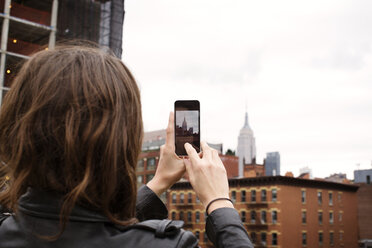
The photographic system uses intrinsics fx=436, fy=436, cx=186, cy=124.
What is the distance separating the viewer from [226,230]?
1.23 m

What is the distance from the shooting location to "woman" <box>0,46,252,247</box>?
1155mm

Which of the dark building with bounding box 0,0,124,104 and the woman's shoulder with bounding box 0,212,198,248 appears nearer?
the woman's shoulder with bounding box 0,212,198,248

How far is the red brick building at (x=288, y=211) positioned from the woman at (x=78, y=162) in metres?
43.6

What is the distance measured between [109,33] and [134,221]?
39.3 meters

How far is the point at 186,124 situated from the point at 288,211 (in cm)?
4398

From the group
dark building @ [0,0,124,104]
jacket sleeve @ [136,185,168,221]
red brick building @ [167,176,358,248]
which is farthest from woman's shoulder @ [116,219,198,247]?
red brick building @ [167,176,358,248]

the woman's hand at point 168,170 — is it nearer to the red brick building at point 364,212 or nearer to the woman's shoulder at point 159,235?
the woman's shoulder at point 159,235

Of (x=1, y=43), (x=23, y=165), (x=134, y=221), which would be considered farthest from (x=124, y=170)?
(x=1, y=43)

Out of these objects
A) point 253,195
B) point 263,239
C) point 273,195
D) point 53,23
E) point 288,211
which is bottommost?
point 263,239

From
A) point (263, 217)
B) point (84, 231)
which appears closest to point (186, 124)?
point (84, 231)

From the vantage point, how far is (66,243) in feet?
3.73

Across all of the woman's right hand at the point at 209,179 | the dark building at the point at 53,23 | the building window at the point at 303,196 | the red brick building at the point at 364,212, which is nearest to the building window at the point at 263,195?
the building window at the point at 303,196

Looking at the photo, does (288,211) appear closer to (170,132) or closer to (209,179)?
(170,132)

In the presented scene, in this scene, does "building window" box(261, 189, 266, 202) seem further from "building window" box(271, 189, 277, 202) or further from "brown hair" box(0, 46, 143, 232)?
"brown hair" box(0, 46, 143, 232)
